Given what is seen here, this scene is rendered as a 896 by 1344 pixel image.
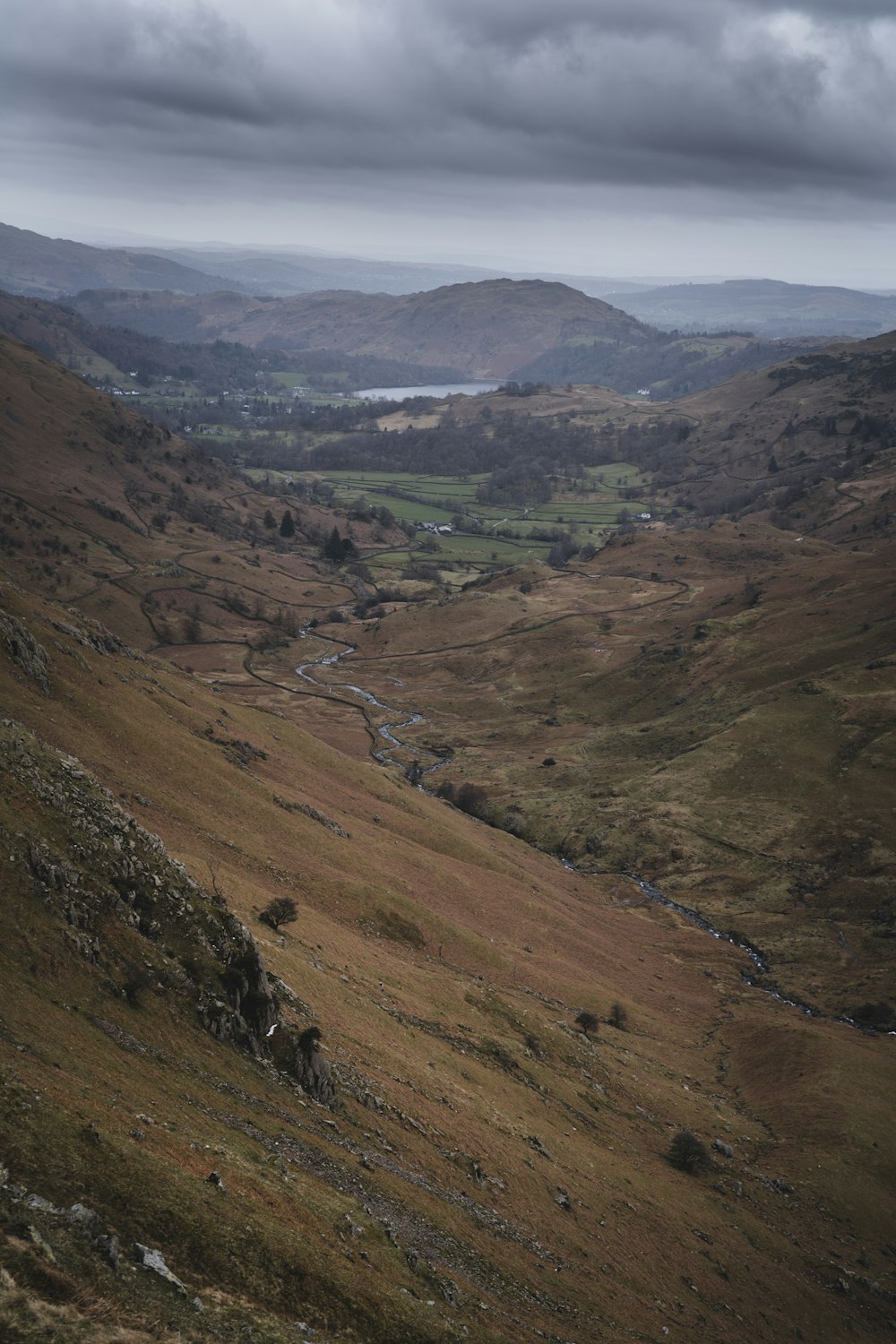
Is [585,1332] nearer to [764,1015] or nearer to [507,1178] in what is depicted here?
[507,1178]

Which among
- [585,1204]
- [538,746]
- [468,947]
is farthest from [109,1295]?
[538,746]


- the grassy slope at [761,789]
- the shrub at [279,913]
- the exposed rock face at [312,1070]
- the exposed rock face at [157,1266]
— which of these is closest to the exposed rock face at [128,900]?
the exposed rock face at [312,1070]

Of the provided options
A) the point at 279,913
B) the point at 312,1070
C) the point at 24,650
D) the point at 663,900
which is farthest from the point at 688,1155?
the point at 663,900

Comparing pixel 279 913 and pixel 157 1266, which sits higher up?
pixel 157 1266

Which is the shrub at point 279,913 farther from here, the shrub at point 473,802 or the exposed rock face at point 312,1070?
the shrub at point 473,802

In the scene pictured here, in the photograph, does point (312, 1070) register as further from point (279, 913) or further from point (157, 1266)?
point (157, 1266)
